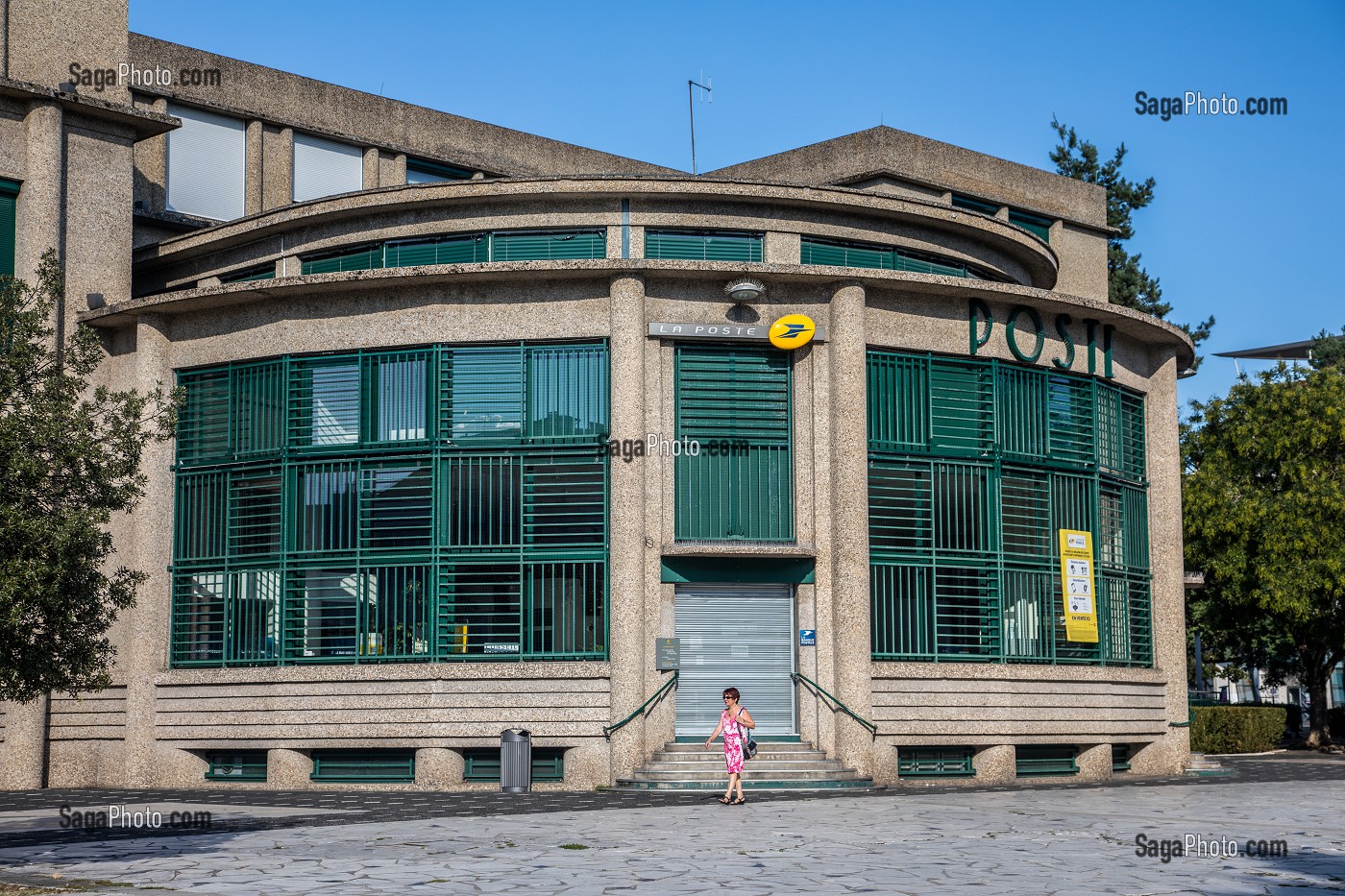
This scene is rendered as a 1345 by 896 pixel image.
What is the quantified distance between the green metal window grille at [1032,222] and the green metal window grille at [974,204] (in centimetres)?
83

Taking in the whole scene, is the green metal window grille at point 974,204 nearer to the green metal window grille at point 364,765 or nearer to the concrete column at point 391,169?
the concrete column at point 391,169

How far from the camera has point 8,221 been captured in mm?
25516

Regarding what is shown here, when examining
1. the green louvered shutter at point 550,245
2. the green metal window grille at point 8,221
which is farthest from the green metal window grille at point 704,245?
the green metal window grille at point 8,221

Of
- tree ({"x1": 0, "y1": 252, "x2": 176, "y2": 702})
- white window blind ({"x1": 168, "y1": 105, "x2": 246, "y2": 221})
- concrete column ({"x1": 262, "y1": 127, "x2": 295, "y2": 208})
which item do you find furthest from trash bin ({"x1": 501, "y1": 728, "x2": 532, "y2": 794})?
concrete column ({"x1": 262, "y1": 127, "x2": 295, "y2": 208})

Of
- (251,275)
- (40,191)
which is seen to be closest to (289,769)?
(251,275)

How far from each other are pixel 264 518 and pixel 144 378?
3.18 m

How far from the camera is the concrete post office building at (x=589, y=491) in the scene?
75.2 ft

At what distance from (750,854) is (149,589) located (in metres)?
14.3

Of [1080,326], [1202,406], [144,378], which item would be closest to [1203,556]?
[1202,406]

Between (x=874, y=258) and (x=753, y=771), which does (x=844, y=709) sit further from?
(x=874, y=258)

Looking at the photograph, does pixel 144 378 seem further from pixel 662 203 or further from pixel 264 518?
pixel 662 203

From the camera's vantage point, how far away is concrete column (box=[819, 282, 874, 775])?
2267cm

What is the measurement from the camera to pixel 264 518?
2439 cm

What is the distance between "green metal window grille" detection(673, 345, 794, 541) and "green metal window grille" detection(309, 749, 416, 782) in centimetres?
524
